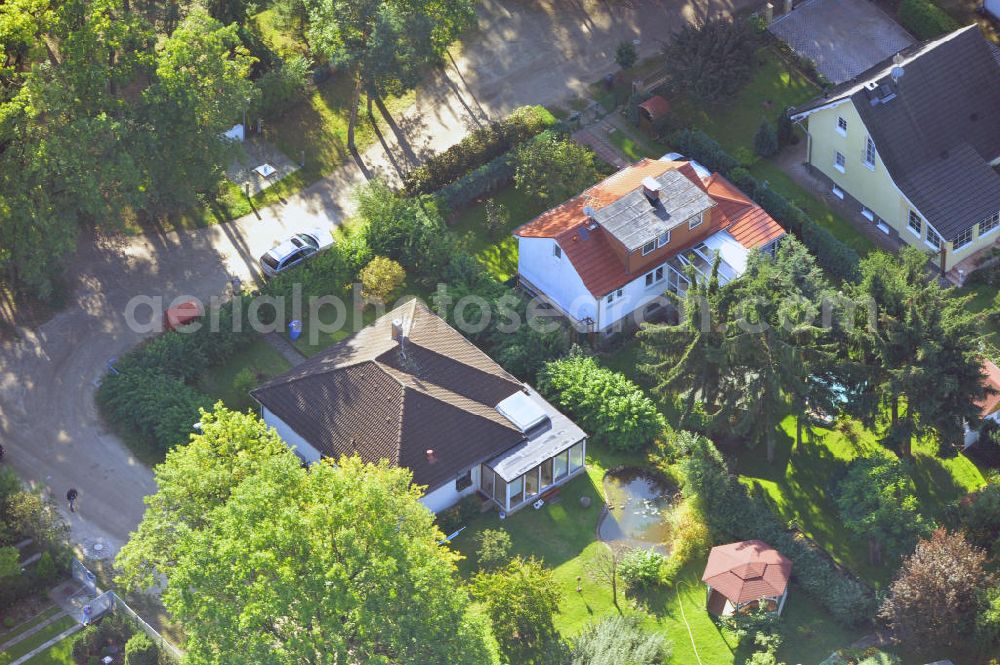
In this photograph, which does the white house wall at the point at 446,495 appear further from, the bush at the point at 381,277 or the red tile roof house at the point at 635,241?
the bush at the point at 381,277

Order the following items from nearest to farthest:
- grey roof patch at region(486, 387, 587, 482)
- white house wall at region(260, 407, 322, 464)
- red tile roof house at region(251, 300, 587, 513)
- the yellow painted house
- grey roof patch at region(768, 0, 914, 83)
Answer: red tile roof house at region(251, 300, 587, 513) < grey roof patch at region(486, 387, 587, 482) < white house wall at region(260, 407, 322, 464) < the yellow painted house < grey roof patch at region(768, 0, 914, 83)

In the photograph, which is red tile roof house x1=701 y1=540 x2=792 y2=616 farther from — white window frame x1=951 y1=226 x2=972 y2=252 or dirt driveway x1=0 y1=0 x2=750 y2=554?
dirt driveway x1=0 y1=0 x2=750 y2=554

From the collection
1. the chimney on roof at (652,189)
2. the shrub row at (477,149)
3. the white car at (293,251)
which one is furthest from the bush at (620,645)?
the shrub row at (477,149)

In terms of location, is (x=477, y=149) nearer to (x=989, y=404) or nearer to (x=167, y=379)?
(x=167, y=379)

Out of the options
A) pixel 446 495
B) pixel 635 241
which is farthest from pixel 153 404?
pixel 635 241

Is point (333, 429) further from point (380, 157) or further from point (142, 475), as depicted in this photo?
point (380, 157)

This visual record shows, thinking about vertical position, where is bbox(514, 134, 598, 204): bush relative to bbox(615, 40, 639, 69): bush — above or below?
below

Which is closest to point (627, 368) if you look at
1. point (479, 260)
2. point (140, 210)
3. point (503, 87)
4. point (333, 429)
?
point (479, 260)

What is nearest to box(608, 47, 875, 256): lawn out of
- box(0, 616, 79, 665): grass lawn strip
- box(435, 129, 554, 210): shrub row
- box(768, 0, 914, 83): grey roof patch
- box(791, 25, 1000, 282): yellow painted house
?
box(768, 0, 914, 83): grey roof patch

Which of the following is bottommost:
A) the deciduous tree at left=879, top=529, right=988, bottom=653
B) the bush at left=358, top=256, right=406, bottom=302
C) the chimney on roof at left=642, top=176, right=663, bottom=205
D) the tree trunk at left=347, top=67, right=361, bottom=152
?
the deciduous tree at left=879, top=529, right=988, bottom=653
